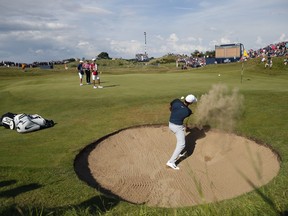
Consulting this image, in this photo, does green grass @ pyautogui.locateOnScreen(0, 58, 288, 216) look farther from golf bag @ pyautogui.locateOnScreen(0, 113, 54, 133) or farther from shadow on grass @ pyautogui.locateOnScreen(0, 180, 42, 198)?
golf bag @ pyautogui.locateOnScreen(0, 113, 54, 133)

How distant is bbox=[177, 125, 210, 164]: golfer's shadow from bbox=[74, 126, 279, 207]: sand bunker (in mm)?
40

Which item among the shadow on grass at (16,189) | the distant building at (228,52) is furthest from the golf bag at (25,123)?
the distant building at (228,52)

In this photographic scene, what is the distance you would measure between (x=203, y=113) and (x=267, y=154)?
458cm

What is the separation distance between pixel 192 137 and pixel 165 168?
2.54 metres

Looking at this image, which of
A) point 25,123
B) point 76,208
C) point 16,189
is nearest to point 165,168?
point 76,208

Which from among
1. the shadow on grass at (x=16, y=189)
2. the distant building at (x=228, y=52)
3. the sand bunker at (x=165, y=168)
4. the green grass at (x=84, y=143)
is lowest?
the sand bunker at (x=165, y=168)

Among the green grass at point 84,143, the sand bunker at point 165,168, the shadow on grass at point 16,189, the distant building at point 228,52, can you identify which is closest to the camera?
the green grass at point 84,143

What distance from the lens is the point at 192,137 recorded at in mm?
13367

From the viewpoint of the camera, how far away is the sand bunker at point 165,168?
9508mm

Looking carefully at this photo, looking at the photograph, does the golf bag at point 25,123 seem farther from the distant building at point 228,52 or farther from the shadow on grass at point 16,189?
the distant building at point 228,52

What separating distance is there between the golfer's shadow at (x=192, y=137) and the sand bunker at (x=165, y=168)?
4 cm

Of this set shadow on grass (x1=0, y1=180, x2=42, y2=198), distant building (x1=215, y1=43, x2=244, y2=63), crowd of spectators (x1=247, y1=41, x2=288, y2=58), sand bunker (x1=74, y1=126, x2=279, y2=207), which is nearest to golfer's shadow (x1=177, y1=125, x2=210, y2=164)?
sand bunker (x1=74, y1=126, x2=279, y2=207)

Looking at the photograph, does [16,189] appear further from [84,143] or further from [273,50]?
[273,50]

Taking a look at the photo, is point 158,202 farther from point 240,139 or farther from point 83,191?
point 240,139
